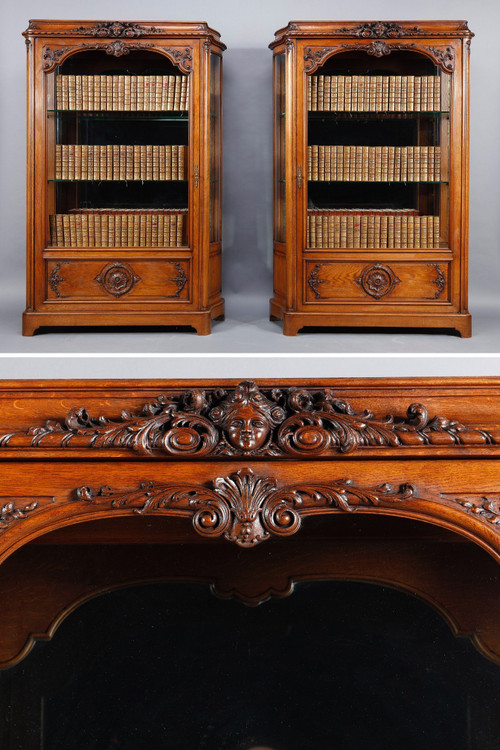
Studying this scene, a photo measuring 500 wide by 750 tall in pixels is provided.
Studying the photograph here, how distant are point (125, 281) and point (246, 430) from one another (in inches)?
110

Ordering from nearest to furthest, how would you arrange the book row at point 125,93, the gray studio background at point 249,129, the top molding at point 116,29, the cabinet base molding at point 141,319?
the top molding at point 116,29 → the book row at point 125,93 → the cabinet base molding at point 141,319 → the gray studio background at point 249,129

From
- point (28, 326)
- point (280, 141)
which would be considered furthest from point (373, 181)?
point (28, 326)

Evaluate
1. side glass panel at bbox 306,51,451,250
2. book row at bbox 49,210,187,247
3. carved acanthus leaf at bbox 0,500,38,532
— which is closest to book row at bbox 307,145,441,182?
side glass panel at bbox 306,51,451,250

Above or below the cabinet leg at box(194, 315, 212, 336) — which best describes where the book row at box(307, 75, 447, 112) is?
above

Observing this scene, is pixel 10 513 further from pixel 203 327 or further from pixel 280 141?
pixel 280 141

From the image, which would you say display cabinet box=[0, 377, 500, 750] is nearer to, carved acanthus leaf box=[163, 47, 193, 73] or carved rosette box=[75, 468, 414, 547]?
carved rosette box=[75, 468, 414, 547]

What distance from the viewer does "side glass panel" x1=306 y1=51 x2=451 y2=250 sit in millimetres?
3893

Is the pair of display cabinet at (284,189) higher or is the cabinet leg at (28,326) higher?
the pair of display cabinet at (284,189)

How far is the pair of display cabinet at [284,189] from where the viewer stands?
3.88m

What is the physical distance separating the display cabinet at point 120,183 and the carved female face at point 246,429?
2652 mm

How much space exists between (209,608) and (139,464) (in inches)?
14.4

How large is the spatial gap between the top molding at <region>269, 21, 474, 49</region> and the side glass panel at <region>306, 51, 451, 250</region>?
0.17 m

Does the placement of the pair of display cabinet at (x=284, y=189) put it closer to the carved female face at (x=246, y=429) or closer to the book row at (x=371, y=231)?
the book row at (x=371, y=231)

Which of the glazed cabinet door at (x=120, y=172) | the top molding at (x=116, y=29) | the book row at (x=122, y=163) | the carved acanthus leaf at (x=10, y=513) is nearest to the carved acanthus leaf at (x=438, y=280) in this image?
the glazed cabinet door at (x=120, y=172)
